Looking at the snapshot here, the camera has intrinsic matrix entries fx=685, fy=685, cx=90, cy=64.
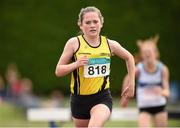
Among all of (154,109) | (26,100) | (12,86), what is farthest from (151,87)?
(12,86)

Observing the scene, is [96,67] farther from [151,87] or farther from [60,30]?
[60,30]

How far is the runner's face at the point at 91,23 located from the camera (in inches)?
279

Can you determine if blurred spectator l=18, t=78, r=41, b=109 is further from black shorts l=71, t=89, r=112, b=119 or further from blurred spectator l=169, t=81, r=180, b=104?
black shorts l=71, t=89, r=112, b=119

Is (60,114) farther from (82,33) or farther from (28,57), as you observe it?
(28,57)

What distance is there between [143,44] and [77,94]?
271 cm

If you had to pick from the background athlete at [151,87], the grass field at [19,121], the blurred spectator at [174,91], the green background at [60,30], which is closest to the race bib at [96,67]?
the background athlete at [151,87]

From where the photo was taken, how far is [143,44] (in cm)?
975

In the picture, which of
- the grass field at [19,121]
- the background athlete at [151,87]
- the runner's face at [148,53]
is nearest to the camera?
the background athlete at [151,87]

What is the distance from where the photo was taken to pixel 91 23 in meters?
7.09

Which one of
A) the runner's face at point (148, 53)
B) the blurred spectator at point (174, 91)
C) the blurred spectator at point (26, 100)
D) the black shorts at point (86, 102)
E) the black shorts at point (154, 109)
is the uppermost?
the runner's face at point (148, 53)

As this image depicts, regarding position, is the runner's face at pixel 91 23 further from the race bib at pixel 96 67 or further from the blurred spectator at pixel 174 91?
the blurred spectator at pixel 174 91

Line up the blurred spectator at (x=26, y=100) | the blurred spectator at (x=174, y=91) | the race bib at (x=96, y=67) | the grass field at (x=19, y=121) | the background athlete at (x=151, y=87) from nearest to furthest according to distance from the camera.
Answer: the race bib at (x=96, y=67)
the background athlete at (x=151, y=87)
the grass field at (x=19, y=121)
the blurred spectator at (x=26, y=100)
the blurred spectator at (x=174, y=91)

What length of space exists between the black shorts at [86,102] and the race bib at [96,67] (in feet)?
0.75

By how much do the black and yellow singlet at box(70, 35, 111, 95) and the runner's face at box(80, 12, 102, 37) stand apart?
0.12 metres
